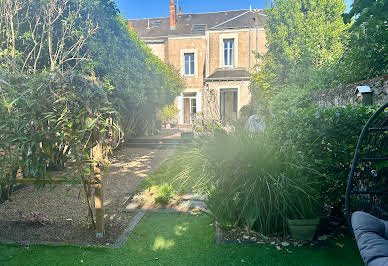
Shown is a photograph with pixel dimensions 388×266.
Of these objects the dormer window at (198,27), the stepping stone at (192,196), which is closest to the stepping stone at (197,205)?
the stepping stone at (192,196)

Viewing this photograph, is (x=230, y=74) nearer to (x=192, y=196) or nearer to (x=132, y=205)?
(x=192, y=196)

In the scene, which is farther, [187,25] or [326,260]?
[187,25]

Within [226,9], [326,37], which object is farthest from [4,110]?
[226,9]

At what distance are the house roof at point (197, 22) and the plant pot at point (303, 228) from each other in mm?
16753

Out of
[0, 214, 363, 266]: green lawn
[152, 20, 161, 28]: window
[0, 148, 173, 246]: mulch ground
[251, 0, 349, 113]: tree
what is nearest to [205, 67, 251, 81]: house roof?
[251, 0, 349, 113]: tree

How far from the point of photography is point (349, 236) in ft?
9.87

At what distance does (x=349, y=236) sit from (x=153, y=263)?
81.8 inches

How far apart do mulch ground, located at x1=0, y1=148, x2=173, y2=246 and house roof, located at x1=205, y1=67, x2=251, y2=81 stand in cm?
1238

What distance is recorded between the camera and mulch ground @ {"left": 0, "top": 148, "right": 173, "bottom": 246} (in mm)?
3109

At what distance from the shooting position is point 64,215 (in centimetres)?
383

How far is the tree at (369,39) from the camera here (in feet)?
14.0

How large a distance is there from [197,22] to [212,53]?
12.5ft

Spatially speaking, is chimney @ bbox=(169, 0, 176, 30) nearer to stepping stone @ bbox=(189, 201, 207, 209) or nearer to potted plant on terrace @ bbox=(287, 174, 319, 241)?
stepping stone @ bbox=(189, 201, 207, 209)

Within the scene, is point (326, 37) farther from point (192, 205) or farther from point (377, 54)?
point (192, 205)
